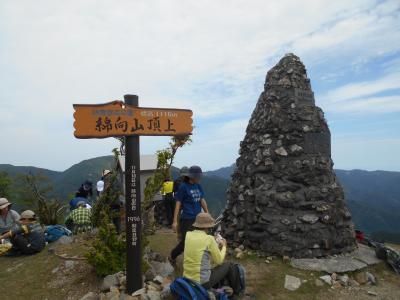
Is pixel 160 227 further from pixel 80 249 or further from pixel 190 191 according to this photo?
pixel 190 191

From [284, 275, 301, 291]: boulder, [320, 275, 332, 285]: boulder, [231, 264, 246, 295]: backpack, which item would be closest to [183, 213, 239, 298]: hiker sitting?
[231, 264, 246, 295]: backpack

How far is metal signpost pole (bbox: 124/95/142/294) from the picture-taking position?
604 cm

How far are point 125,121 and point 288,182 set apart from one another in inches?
197

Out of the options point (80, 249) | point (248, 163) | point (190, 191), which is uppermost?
point (248, 163)

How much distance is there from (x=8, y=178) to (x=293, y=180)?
121 feet

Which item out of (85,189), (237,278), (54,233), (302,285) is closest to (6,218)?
(54,233)

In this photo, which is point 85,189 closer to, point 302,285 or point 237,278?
point 237,278

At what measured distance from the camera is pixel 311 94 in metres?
9.88

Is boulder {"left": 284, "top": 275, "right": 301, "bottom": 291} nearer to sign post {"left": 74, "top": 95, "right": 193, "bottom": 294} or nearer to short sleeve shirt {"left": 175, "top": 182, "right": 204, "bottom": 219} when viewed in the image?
short sleeve shirt {"left": 175, "top": 182, "right": 204, "bottom": 219}

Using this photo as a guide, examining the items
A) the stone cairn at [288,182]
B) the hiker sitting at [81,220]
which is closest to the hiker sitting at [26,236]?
the hiker sitting at [81,220]

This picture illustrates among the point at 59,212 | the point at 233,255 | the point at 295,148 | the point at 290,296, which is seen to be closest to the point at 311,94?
the point at 295,148

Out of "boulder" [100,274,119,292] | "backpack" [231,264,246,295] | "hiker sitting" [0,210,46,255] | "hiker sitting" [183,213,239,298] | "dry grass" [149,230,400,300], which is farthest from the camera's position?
"hiker sitting" [0,210,46,255]

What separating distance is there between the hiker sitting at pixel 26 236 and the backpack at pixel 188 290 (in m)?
5.48

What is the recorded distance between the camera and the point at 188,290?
505 centimetres
